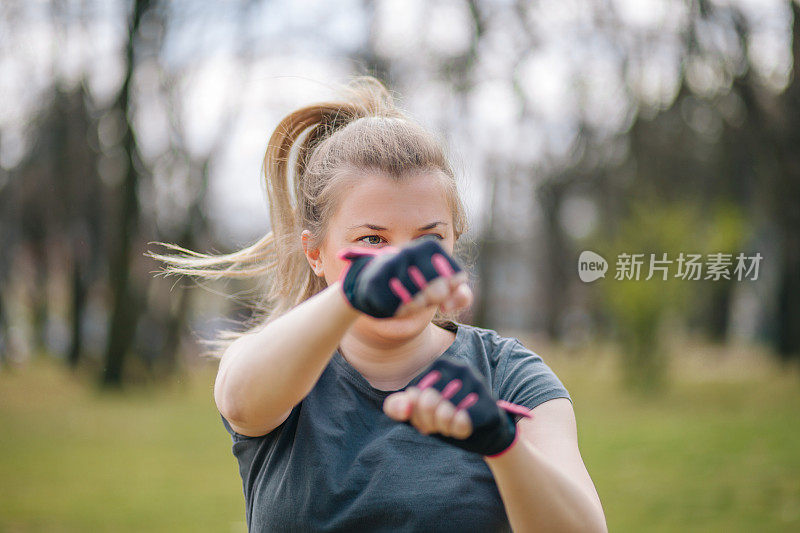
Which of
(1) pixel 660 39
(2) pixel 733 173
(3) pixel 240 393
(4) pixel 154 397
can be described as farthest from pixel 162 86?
(3) pixel 240 393

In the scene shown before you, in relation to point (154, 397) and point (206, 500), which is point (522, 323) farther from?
point (206, 500)

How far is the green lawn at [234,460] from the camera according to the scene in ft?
17.9

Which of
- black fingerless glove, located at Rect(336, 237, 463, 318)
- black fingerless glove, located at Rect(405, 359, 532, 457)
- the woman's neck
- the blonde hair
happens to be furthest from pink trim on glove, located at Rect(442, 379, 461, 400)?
the blonde hair

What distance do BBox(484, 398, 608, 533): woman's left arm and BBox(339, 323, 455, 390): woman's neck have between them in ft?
1.17

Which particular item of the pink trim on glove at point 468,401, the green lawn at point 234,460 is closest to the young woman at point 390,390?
the pink trim on glove at point 468,401

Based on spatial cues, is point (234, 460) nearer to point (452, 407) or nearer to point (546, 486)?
point (546, 486)

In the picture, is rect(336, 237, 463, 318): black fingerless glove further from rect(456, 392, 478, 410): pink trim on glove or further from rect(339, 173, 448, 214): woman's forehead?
rect(339, 173, 448, 214): woman's forehead

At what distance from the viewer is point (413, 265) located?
121 centimetres

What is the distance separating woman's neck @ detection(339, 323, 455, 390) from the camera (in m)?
1.73

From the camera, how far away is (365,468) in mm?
1557

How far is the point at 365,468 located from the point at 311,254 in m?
0.60

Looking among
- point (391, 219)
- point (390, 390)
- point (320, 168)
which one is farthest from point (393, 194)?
point (390, 390)

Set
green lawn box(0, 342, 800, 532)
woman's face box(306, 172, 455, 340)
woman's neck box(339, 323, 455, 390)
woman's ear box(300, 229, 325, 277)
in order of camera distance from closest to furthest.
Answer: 1. woman's face box(306, 172, 455, 340)
2. woman's neck box(339, 323, 455, 390)
3. woman's ear box(300, 229, 325, 277)
4. green lawn box(0, 342, 800, 532)

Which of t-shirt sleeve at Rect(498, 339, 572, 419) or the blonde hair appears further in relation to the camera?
the blonde hair
